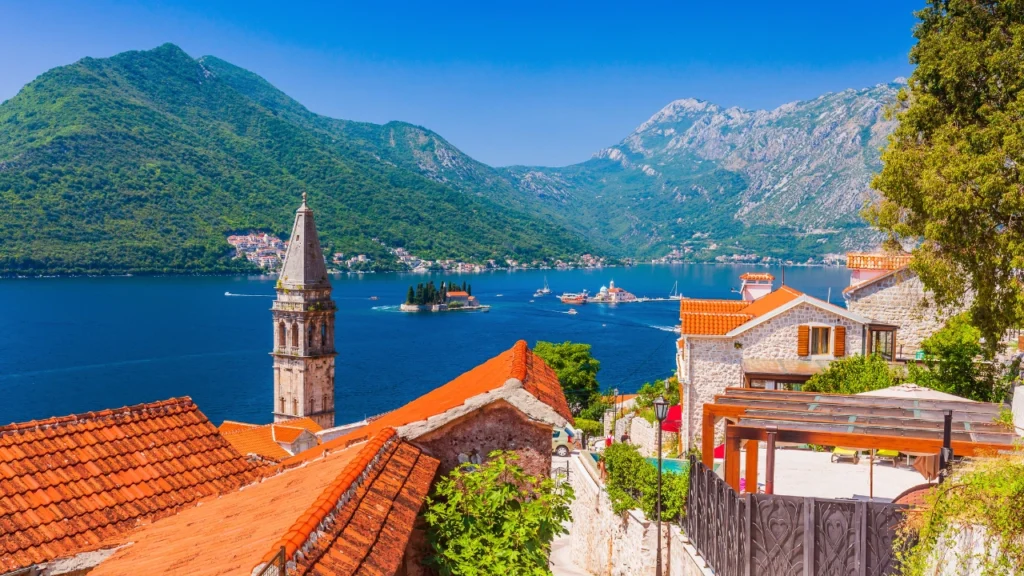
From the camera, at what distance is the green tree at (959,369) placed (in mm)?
16156

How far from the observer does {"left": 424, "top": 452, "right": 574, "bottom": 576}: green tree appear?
15.3 ft

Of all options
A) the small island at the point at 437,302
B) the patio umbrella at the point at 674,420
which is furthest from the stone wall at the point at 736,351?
the small island at the point at 437,302

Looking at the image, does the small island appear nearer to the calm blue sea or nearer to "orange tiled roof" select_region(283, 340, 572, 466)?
the calm blue sea

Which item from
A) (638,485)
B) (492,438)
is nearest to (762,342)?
(638,485)

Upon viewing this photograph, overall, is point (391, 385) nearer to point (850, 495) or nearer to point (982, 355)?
point (982, 355)

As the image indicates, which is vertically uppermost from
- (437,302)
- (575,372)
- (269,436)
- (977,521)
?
(977,521)

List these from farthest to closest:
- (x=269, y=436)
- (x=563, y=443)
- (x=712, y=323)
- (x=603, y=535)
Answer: (x=269, y=436) → (x=563, y=443) → (x=712, y=323) → (x=603, y=535)

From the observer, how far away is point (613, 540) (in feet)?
44.4

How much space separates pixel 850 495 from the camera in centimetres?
1036

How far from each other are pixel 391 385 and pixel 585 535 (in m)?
55.7

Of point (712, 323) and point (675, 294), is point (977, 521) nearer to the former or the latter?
point (712, 323)

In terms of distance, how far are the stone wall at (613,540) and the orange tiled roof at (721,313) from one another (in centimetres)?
520

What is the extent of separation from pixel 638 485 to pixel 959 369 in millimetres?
8727

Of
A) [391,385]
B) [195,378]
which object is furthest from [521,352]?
[195,378]
